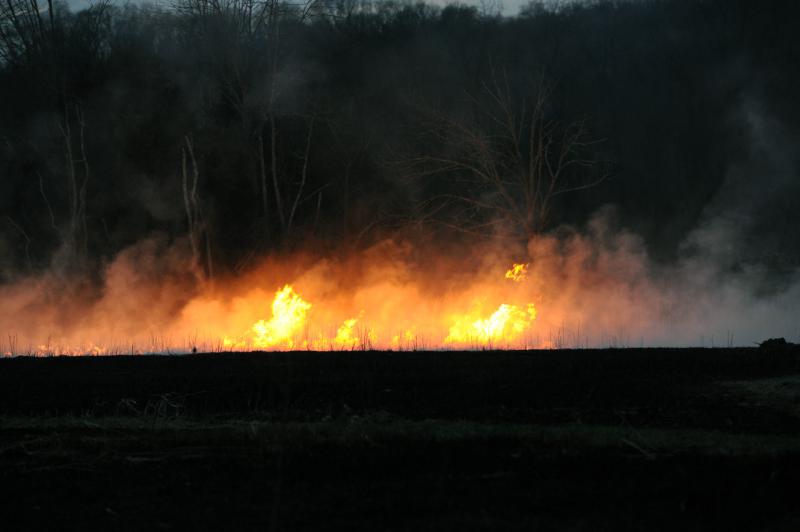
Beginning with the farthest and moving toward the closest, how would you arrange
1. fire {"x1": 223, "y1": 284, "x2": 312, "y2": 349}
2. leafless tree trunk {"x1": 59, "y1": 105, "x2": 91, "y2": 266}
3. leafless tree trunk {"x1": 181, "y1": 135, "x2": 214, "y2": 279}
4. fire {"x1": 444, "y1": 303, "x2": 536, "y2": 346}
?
leafless tree trunk {"x1": 59, "y1": 105, "x2": 91, "y2": 266}, leafless tree trunk {"x1": 181, "y1": 135, "x2": 214, "y2": 279}, fire {"x1": 444, "y1": 303, "x2": 536, "y2": 346}, fire {"x1": 223, "y1": 284, "x2": 312, "y2": 349}

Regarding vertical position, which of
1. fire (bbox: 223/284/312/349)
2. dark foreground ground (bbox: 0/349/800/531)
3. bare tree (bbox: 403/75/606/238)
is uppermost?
bare tree (bbox: 403/75/606/238)

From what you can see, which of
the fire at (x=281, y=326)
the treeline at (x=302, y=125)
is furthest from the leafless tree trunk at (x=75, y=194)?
the fire at (x=281, y=326)

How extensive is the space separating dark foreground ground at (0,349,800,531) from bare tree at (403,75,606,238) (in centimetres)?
1051

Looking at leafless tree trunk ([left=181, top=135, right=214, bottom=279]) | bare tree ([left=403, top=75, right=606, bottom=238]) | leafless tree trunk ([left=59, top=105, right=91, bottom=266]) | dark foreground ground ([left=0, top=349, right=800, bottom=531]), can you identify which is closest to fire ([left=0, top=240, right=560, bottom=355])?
leafless tree trunk ([left=181, top=135, right=214, bottom=279])

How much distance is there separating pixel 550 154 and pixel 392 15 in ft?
30.7

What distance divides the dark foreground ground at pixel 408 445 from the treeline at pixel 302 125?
16.1 meters

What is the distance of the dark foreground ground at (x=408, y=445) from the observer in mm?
7801

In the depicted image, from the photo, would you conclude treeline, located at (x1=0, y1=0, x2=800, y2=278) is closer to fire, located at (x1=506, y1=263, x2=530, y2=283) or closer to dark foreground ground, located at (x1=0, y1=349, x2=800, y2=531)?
fire, located at (x1=506, y1=263, x2=530, y2=283)

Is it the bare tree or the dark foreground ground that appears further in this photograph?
the bare tree

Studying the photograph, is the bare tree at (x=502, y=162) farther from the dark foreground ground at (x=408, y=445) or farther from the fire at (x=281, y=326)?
the dark foreground ground at (x=408, y=445)

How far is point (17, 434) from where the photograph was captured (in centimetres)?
1156

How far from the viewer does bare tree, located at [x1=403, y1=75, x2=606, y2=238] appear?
2683 centimetres

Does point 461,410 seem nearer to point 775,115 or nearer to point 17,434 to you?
point 17,434

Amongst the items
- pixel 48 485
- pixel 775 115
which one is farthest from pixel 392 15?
pixel 48 485
